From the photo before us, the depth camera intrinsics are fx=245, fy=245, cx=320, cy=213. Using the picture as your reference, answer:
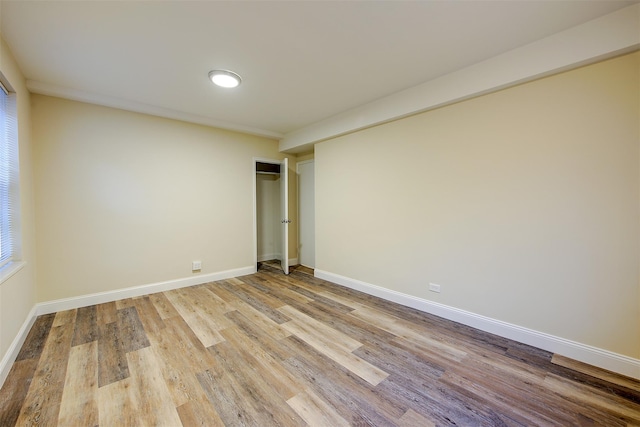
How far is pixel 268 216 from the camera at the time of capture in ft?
18.7

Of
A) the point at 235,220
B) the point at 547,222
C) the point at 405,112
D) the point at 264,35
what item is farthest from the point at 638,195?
the point at 235,220

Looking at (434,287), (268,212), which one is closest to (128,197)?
(268,212)

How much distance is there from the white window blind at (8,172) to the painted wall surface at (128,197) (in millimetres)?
585

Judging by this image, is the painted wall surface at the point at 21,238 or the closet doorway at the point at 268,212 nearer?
the painted wall surface at the point at 21,238

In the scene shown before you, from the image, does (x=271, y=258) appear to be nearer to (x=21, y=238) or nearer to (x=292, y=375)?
(x=21, y=238)

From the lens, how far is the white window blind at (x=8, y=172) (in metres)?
2.17

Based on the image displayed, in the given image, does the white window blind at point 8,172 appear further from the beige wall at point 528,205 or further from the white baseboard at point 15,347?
the beige wall at point 528,205

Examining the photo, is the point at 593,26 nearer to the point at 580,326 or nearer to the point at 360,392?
the point at 580,326

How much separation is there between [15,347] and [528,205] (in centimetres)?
460

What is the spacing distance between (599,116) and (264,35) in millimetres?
2715

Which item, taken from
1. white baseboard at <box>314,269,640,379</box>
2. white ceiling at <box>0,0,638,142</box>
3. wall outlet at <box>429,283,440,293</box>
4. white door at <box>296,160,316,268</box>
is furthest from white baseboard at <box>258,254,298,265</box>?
white ceiling at <box>0,0,638,142</box>

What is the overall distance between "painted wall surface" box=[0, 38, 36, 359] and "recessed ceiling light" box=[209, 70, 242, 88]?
157 centimetres

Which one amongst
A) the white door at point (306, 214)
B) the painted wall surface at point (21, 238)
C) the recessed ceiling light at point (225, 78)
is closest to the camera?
the painted wall surface at point (21, 238)

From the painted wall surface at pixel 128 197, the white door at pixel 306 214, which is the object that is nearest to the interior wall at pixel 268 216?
the white door at pixel 306 214
